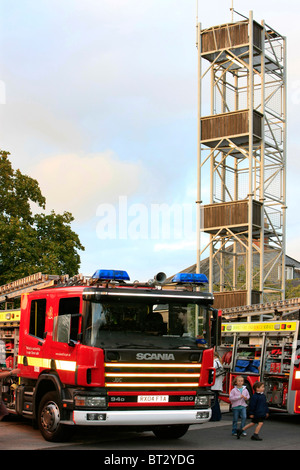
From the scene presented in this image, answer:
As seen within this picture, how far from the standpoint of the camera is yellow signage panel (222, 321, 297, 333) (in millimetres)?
17392

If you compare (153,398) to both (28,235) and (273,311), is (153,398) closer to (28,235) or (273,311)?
(273,311)

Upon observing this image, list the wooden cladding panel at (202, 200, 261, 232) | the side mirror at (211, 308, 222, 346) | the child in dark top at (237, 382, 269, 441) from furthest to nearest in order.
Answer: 1. the wooden cladding panel at (202, 200, 261, 232)
2. the child in dark top at (237, 382, 269, 441)
3. the side mirror at (211, 308, 222, 346)

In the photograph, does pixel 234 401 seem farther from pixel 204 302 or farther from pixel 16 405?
pixel 16 405

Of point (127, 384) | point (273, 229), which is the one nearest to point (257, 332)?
point (127, 384)

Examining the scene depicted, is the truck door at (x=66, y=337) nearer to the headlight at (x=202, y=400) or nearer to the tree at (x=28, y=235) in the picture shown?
the headlight at (x=202, y=400)

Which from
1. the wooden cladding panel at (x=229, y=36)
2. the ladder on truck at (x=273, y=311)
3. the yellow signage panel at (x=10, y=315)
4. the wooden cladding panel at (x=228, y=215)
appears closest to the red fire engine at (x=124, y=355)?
the yellow signage panel at (x=10, y=315)

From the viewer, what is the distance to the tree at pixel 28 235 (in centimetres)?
3538

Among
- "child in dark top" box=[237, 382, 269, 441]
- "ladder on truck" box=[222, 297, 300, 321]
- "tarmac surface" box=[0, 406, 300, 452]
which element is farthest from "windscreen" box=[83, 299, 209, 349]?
"ladder on truck" box=[222, 297, 300, 321]

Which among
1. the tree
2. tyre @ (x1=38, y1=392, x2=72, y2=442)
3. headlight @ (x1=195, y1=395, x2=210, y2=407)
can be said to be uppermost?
the tree

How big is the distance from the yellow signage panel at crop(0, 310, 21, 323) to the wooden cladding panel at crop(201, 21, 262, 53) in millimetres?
22401

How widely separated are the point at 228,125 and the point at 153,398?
78.0 ft

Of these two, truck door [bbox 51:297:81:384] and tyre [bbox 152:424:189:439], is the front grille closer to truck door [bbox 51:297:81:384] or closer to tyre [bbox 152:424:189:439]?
truck door [bbox 51:297:81:384]

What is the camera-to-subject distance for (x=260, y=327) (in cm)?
1859

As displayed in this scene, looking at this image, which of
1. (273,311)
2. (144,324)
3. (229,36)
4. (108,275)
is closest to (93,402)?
(144,324)
